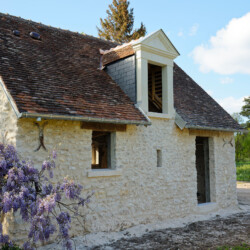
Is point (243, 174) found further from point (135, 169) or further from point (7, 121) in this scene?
point (7, 121)

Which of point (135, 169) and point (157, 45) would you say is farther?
point (157, 45)

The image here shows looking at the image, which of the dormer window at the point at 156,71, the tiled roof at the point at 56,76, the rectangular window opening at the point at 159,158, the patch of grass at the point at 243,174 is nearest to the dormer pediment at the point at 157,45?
the dormer window at the point at 156,71

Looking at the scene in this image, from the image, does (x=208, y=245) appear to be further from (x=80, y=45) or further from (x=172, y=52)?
(x=80, y=45)

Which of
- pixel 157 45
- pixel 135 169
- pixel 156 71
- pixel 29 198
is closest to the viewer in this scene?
pixel 29 198

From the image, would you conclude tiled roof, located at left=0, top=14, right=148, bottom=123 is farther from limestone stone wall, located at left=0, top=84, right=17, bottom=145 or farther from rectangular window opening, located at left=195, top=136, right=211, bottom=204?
rectangular window opening, located at left=195, top=136, right=211, bottom=204

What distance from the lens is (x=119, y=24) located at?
949 inches

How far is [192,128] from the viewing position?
9383 millimetres

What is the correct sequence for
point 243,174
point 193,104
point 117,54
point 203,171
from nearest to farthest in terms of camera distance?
point 117,54
point 193,104
point 203,171
point 243,174

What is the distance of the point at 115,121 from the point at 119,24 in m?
18.9

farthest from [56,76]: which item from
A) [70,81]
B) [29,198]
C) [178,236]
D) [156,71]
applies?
[178,236]

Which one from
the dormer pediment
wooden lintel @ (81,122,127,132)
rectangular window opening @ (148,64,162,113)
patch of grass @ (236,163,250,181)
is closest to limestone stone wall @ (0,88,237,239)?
wooden lintel @ (81,122,127,132)

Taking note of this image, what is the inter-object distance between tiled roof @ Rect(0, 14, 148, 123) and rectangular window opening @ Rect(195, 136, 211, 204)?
151 inches

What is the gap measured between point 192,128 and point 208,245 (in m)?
3.87

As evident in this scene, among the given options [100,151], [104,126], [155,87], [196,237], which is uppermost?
[155,87]
